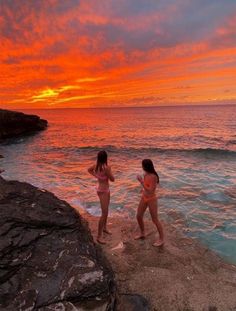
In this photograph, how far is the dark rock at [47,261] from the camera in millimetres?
4102

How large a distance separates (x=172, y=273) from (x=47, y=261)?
269cm

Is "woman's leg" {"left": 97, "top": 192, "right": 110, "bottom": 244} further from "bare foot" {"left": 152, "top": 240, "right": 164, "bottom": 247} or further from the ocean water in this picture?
the ocean water


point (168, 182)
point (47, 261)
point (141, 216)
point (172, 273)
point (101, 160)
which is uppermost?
point (101, 160)

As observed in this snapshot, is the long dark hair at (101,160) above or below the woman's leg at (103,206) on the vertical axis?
above

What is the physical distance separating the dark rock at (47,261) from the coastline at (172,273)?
0.74m

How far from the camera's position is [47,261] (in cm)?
463

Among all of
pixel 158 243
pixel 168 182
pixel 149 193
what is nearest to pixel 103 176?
pixel 149 193

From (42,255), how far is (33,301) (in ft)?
2.69

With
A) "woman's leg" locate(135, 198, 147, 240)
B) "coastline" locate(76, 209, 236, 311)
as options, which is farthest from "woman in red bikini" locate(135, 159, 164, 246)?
"coastline" locate(76, 209, 236, 311)

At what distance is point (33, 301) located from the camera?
13.1 ft

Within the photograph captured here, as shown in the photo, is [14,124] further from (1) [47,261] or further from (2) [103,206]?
(1) [47,261]

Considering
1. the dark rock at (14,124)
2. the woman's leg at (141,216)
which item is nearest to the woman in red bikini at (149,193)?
the woman's leg at (141,216)

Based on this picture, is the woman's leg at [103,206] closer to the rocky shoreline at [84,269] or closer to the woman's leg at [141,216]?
the rocky shoreline at [84,269]

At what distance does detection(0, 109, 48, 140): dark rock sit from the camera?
105ft
